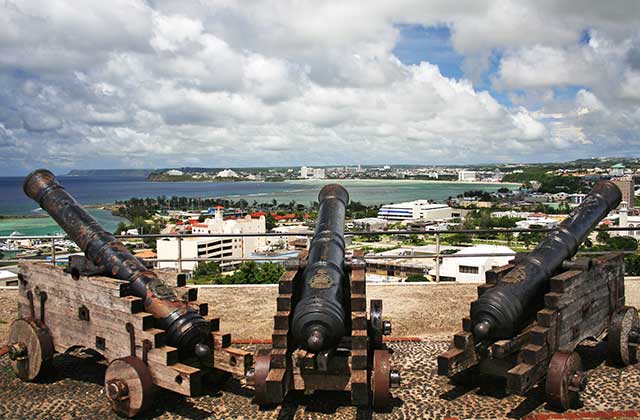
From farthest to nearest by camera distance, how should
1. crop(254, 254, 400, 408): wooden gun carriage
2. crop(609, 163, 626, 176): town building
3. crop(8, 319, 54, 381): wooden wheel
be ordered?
crop(609, 163, 626, 176): town building → crop(8, 319, 54, 381): wooden wheel → crop(254, 254, 400, 408): wooden gun carriage

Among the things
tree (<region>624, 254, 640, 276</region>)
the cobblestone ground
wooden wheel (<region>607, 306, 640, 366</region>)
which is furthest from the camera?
tree (<region>624, 254, 640, 276</region>)

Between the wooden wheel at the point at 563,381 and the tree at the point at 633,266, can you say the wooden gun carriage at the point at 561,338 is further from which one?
the tree at the point at 633,266

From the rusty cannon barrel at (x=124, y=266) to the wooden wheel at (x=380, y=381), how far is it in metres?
1.38

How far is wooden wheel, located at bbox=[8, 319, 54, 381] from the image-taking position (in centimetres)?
522

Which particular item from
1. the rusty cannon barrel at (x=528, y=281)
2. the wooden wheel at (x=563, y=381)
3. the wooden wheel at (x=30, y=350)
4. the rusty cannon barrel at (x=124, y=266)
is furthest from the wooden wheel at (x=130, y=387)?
the wooden wheel at (x=563, y=381)

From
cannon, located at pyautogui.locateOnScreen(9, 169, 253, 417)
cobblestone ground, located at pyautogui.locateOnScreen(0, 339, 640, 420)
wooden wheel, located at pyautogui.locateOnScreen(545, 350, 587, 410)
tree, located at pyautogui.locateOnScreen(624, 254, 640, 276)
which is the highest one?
cannon, located at pyautogui.locateOnScreen(9, 169, 253, 417)

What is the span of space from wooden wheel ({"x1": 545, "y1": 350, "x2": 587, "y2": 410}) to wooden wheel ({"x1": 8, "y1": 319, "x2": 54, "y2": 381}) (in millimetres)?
4453

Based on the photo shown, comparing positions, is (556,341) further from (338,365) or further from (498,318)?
(338,365)

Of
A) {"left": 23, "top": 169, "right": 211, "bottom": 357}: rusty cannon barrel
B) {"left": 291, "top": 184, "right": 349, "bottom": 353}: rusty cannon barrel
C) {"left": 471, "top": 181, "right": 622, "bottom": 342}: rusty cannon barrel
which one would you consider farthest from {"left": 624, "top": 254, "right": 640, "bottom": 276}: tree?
{"left": 23, "top": 169, "right": 211, "bottom": 357}: rusty cannon barrel

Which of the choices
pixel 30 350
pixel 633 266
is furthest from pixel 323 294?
pixel 633 266

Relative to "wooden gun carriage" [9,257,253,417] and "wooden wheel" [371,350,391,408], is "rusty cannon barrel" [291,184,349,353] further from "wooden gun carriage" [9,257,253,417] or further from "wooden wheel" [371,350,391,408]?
"wooden gun carriage" [9,257,253,417]

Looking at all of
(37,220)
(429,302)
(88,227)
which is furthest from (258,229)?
(37,220)

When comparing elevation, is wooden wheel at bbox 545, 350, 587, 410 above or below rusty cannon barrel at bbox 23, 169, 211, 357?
below

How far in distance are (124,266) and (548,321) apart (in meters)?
3.74
